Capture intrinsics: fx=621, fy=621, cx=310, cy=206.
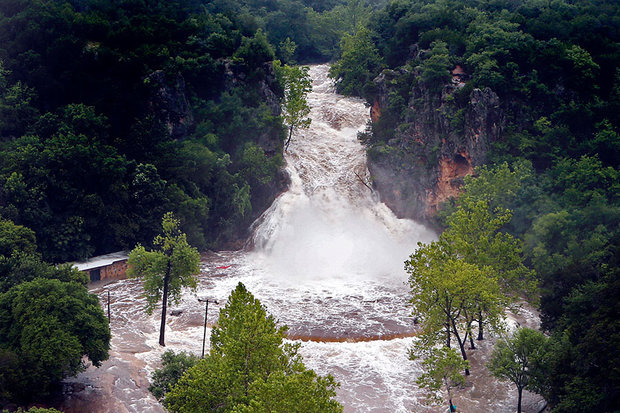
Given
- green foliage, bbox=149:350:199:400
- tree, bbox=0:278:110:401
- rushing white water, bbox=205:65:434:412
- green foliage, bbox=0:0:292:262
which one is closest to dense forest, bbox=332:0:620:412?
rushing white water, bbox=205:65:434:412

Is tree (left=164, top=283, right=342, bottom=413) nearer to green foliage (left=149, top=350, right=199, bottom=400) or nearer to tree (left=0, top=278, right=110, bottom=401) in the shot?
green foliage (left=149, top=350, right=199, bottom=400)

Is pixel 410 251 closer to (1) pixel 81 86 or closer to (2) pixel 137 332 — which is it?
(2) pixel 137 332

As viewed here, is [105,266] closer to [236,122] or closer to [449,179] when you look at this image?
[236,122]

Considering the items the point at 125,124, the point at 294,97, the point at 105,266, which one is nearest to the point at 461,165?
the point at 294,97

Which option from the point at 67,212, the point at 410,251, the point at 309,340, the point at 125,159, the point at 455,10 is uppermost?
the point at 455,10

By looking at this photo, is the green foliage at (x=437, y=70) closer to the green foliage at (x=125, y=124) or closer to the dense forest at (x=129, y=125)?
the dense forest at (x=129, y=125)

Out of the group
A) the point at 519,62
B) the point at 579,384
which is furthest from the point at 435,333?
the point at 519,62

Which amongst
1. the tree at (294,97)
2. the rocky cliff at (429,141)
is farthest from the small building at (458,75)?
the tree at (294,97)
